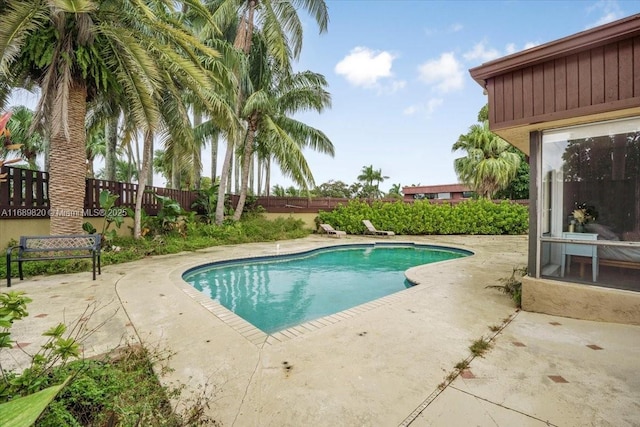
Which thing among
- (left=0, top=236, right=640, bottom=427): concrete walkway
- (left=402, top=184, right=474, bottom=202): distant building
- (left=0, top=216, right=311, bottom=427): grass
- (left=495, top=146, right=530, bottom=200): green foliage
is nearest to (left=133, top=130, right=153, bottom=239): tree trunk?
(left=0, top=236, right=640, bottom=427): concrete walkway

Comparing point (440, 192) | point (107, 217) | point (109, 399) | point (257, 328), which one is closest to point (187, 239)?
point (107, 217)

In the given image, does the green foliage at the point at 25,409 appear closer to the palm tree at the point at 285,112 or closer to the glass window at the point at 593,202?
the glass window at the point at 593,202

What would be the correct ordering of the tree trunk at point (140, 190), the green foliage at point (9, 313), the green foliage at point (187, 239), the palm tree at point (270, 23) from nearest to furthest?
the green foliage at point (9, 313)
the green foliage at point (187, 239)
the tree trunk at point (140, 190)
the palm tree at point (270, 23)

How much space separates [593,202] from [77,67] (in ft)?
34.0

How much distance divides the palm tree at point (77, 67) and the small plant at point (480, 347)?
754 cm

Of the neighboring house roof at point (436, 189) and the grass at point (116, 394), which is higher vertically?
the neighboring house roof at point (436, 189)

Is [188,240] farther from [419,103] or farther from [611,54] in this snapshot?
[419,103]

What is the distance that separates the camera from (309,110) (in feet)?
44.4

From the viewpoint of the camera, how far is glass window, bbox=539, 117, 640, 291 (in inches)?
147

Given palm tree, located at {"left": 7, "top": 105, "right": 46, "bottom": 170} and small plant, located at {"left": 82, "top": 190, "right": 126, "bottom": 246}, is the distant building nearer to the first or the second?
small plant, located at {"left": 82, "top": 190, "right": 126, "bottom": 246}

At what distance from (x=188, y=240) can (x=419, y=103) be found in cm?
1553

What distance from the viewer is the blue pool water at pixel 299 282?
531 cm

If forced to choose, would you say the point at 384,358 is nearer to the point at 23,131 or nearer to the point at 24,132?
the point at 24,132

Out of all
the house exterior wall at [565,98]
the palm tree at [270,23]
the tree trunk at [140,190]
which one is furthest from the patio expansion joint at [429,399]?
the palm tree at [270,23]
